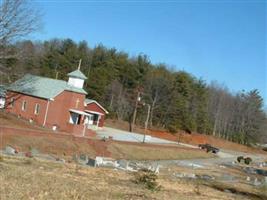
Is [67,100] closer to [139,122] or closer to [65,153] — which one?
[65,153]

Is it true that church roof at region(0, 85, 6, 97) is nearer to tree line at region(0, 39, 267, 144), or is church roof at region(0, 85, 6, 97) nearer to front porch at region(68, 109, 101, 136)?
front porch at region(68, 109, 101, 136)

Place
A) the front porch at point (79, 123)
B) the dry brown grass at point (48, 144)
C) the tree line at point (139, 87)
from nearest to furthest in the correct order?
the dry brown grass at point (48, 144)
the front porch at point (79, 123)
the tree line at point (139, 87)

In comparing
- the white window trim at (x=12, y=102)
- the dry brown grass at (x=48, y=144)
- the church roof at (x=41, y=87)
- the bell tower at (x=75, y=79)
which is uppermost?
the bell tower at (x=75, y=79)

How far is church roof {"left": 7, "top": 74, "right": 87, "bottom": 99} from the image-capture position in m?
55.0

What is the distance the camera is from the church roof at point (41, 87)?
181ft

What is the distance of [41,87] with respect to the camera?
56531 millimetres

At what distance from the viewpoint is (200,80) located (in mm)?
107375

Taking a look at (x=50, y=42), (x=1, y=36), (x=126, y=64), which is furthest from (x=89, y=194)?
(x=50, y=42)

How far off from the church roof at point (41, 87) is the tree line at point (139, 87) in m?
23.6

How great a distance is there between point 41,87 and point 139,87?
35062 millimetres

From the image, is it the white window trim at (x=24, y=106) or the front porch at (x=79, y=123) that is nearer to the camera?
the front porch at (x=79, y=123)

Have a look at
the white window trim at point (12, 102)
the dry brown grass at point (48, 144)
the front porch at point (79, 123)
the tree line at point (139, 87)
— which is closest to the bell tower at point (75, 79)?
the front porch at point (79, 123)

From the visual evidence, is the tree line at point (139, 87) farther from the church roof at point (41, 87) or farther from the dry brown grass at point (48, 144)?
the dry brown grass at point (48, 144)

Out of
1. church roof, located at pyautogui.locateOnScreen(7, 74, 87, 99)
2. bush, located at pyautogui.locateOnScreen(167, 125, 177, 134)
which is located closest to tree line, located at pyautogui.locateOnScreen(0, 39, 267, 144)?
bush, located at pyautogui.locateOnScreen(167, 125, 177, 134)
